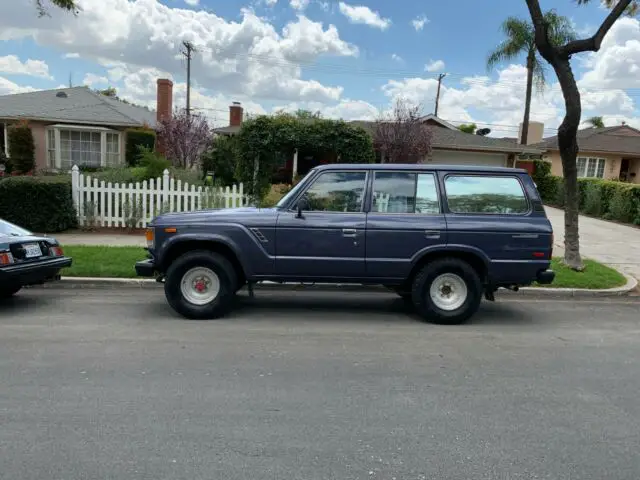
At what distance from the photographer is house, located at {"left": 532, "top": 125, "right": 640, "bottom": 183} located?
104 ft

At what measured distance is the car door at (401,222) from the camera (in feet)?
21.1

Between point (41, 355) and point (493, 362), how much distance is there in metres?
4.28

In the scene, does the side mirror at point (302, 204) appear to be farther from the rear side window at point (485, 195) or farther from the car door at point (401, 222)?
the rear side window at point (485, 195)

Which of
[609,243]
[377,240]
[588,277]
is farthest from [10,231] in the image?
[609,243]

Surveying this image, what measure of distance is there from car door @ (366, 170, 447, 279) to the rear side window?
9.0 inches

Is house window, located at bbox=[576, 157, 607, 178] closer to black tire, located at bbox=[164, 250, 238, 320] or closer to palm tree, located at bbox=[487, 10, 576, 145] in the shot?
palm tree, located at bbox=[487, 10, 576, 145]

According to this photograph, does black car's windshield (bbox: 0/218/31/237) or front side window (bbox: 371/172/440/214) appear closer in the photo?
front side window (bbox: 371/172/440/214)

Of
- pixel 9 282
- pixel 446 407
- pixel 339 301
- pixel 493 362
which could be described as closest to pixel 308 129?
pixel 339 301

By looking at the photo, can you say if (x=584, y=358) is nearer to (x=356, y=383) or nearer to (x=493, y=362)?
(x=493, y=362)

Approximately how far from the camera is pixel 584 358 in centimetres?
550

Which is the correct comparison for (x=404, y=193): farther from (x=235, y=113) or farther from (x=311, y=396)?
(x=235, y=113)

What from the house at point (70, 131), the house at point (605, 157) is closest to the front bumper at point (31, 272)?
the house at point (70, 131)

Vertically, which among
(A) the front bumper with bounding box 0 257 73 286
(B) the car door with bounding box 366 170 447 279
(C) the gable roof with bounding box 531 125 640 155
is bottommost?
(A) the front bumper with bounding box 0 257 73 286

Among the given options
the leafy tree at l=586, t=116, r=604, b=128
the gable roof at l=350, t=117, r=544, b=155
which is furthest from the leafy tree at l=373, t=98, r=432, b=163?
the leafy tree at l=586, t=116, r=604, b=128
